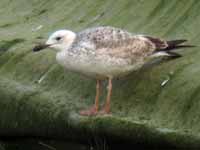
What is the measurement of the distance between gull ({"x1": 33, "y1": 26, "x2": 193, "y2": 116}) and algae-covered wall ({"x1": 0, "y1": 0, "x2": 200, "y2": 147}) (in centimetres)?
24

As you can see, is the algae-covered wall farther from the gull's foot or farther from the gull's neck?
the gull's neck

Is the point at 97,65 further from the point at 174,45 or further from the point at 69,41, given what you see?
the point at 174,45

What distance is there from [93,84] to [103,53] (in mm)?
1072

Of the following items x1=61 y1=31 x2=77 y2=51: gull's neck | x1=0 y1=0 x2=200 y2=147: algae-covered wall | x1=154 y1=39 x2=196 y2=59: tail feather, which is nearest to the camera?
x1=0 y1=0 x2=200 y2=147: algae-covered wall

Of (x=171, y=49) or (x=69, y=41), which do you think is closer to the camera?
(x=69, y=41)

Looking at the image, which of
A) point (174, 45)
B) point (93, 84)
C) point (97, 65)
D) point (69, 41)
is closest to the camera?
point (97, 65)

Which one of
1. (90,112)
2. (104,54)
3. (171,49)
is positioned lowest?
(90,112)

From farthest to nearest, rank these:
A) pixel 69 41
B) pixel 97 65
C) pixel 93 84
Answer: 1. pixel 93 84
2. pixel 69 41
3. pixel 97 65

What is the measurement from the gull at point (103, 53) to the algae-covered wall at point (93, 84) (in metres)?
0.24

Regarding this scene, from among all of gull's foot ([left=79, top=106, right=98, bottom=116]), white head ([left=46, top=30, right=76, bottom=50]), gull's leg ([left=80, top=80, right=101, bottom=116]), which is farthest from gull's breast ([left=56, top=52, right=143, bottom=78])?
gull's foot ([left=79, top=106, right=98, bottom=116])

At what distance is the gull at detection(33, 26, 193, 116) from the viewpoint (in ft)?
27.6

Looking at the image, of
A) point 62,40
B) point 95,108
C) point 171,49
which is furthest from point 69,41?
point 171,49

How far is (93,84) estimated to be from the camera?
9.42 m

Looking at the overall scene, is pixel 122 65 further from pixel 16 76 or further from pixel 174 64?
pixel 16 76
